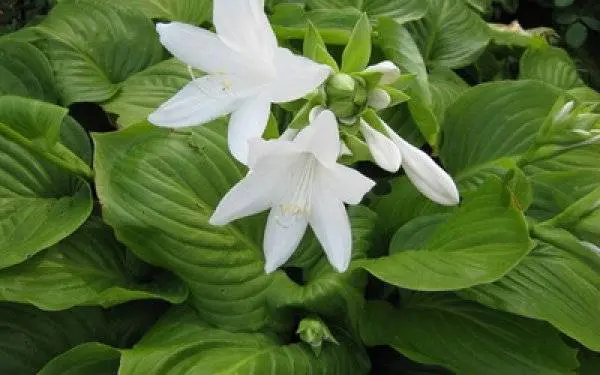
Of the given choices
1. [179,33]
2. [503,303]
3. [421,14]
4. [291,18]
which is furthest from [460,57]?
[179,33]

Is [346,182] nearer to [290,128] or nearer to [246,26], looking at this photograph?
[290,128]

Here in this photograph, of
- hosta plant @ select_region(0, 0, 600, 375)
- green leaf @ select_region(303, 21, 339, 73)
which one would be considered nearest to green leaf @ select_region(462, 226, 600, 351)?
hosta plant @ select_region(0, 0, 600, 375)

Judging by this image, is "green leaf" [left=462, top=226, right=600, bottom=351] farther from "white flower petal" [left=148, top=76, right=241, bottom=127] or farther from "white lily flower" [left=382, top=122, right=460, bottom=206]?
"white flower petal" [left=148, top=76, right=241, bottom=127]

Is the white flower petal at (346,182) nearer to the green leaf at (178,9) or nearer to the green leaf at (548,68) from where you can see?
the green leaf at (178,9)

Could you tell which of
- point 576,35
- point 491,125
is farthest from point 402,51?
point 576,35

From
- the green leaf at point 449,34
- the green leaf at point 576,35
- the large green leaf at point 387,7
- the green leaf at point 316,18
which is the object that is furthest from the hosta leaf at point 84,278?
the green leaf at point 576,35

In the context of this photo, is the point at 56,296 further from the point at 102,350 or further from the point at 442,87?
the point at 442,87
